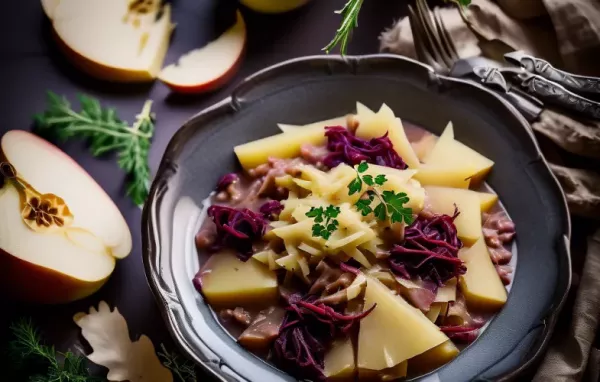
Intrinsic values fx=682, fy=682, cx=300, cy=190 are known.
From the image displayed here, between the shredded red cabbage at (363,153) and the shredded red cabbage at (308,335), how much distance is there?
0.53 m

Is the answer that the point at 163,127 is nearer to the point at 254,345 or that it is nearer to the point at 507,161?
the point at 254,345

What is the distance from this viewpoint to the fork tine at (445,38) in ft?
8.76

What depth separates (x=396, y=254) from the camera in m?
2.18

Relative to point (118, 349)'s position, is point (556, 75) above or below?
above

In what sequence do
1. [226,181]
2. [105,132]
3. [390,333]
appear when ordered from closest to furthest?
[390,333], [226,181], [105,132]

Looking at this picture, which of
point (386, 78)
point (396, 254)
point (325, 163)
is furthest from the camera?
point (386, 78)

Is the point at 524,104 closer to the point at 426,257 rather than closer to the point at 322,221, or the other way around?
the point at 426,257

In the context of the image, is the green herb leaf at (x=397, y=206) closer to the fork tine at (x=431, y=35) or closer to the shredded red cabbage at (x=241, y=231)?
the shredded red cabbage at (x=241, y=231)

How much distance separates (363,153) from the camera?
7.84ft

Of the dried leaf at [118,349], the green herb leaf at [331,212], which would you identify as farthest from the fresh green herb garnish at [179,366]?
the green herb leaf at [331,212]

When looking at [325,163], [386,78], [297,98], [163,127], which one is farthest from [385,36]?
[163,127]

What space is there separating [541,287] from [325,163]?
842mm

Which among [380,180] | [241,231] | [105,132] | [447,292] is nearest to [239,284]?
[241,231]

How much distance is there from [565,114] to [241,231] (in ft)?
4.13
